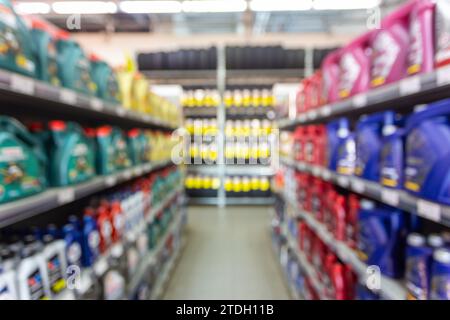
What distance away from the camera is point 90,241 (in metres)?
1.51

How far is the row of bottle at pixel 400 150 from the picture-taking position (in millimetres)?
959

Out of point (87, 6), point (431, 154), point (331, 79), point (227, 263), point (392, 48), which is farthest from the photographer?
point (87, 6)

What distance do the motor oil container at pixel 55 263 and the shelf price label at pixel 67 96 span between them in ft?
1.83

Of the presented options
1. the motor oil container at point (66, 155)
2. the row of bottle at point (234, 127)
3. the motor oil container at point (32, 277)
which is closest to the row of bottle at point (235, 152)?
the row of bottle at point (234, 127)

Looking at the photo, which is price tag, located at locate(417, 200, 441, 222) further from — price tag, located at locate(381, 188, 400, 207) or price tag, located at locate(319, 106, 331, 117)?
price tag, located at locate(319, 106, 331, 117)

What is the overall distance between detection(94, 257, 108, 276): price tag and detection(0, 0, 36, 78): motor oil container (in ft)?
2.93

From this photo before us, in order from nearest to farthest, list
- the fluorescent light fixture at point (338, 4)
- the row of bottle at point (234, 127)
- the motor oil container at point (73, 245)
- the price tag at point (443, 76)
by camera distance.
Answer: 1. the price tag at point (443, 76)
2. the motor oil container at point (73, 245)
3. the fluorescent light fixture at point (338, 4)
4. the row of bottle at point (234, 127)

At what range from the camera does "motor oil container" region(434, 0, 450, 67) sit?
955mm

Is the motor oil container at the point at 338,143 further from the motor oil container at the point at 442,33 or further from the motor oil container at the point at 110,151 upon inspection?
the motor oil container at the point at 110,151

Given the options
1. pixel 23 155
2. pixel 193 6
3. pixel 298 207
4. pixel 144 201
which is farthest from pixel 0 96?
pixel 193 6

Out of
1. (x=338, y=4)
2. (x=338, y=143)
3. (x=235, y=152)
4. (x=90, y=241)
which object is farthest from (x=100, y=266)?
(x=338, y=4)

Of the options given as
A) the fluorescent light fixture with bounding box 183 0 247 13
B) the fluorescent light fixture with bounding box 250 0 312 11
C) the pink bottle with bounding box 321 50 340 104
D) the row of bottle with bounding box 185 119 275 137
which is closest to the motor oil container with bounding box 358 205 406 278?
the pink bottle with bounding box 321 50 340 104

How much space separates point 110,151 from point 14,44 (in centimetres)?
86

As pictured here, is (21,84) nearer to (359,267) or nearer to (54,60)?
(54,60)
